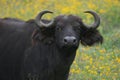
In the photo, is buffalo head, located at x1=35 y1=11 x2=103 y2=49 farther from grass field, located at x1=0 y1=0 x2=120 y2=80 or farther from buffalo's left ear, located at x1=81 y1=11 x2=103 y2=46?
grass field, located at x1=0 y1=0 x2=120 y2=80

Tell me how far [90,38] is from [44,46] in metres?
0.87

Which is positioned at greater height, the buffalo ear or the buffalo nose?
the buffalo nose

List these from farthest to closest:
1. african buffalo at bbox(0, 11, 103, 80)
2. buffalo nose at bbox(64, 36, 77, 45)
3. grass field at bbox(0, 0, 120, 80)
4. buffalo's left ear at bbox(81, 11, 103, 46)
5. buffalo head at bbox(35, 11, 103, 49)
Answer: grass field at bbox(0, 0, 120, 80) < buffalo's left ear at bbox(81, 11, 103, 46) < african buffalo at bbox(0, 11, 103, 80) < buffalo head at bbox(35, 11, 103, 49) < buffalo nose at bbox(64, 36, 77, 45)

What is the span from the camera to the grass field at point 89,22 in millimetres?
11477

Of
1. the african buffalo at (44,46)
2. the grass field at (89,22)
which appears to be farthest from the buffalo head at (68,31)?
the grass field at (89,22)

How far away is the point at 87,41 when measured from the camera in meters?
9.59

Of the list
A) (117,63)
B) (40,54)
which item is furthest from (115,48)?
(40,54)

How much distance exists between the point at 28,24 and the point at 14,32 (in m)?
0.32

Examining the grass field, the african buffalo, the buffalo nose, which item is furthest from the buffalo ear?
the grass field

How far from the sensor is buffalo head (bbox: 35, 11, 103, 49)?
8.85 meters

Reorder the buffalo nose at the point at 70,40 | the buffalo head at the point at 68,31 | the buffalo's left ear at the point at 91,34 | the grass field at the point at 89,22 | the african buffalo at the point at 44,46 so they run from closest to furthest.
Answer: the buffalo nose at the point at 70,40, the buffalo head at the point at 68,31, the african buffalo at the point at 44,46, the buffalo's left ear at the point at 91,34, the grass field at the point at 89,22

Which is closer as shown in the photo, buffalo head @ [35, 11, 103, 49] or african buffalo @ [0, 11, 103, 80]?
buffalo head @ [35, 11, 103, 49]

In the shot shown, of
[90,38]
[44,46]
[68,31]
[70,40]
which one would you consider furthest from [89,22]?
[70,40]

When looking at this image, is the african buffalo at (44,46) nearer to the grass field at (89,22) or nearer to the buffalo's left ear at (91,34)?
the buffalo's left ear at (91,34)
